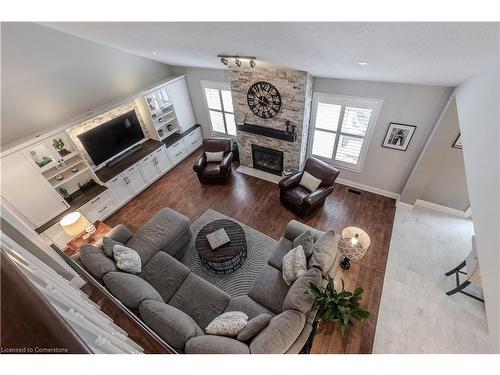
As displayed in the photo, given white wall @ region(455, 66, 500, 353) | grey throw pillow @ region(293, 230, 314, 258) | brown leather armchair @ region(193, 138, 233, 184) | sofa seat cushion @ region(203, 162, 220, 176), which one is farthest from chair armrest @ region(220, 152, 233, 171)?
white wall @ region(455, 66, 500, 353)

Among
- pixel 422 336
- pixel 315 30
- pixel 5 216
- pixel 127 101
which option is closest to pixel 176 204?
pixel 127 101

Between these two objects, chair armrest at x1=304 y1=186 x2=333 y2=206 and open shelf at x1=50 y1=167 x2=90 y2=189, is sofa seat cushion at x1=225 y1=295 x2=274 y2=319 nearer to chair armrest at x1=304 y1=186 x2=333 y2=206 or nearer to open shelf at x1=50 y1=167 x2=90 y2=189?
chair armrest at x1=304 y1=186 x2=333 y2=206

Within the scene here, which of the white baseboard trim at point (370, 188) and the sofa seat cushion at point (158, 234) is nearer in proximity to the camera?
the sofa seat cushion at point (158, 234)

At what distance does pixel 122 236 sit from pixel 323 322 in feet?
11.2

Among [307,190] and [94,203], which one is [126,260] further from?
[307,190]

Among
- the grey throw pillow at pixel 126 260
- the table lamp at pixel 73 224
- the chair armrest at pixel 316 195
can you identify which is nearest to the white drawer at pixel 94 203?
the table lamp at pixel 73 224

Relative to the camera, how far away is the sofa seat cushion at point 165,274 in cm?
322

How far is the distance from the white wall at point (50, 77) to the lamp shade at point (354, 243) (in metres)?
5.62

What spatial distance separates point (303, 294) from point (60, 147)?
5.08 m

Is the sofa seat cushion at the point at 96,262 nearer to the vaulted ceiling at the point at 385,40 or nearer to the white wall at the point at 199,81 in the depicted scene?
the vaulted ceiling at the point at 385,40

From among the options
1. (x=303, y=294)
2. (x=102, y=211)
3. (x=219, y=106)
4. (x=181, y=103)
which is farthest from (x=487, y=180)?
(x=181, y=103)
